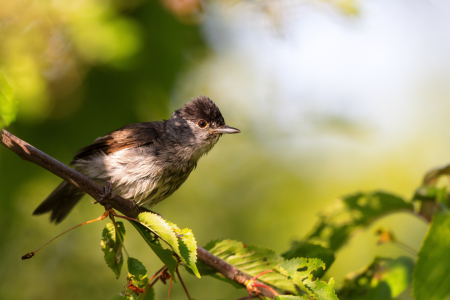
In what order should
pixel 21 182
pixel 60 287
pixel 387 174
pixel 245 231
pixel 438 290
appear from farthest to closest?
pixel 387 174
pixel 245 231
pixel 60 287
pixel 21 182
pixel 438 290

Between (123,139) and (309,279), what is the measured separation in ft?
7.18

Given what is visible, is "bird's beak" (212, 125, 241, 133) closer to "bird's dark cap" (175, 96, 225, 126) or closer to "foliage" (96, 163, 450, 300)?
"bird's dark cap" (175, 96, 225, 126)

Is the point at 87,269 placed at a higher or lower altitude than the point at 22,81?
lower

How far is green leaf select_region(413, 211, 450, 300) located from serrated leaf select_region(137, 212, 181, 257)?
1244mm

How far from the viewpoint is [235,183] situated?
20.2 ft

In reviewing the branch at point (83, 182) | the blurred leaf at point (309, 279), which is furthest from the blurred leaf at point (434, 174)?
the branch at point (83, 182)

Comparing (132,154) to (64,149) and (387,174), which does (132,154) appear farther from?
(387,174)

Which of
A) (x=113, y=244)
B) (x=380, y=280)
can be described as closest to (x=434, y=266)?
(x=380, y=280)

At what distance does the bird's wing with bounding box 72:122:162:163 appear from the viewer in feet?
11.8

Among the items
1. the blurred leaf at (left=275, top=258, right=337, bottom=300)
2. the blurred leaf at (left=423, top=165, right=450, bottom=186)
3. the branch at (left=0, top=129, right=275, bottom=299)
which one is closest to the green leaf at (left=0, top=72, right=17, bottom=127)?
the branch at (left=0, top=129, right=275, bottom=299)

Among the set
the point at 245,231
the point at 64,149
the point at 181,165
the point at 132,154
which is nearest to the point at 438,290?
the point at 181,165

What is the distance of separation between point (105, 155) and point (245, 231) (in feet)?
10.1

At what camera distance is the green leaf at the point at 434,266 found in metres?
2.01

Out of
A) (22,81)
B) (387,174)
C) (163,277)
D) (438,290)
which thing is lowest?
(387,174)
